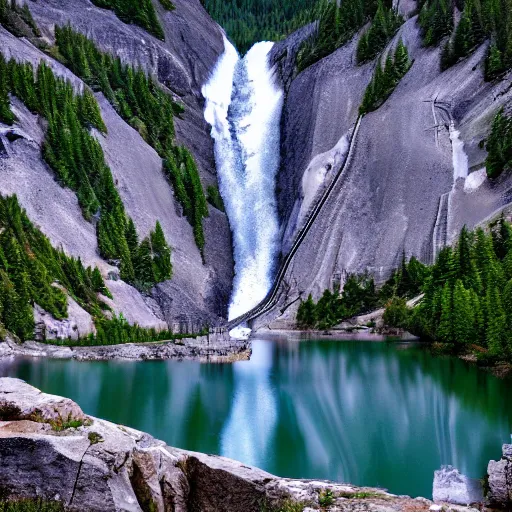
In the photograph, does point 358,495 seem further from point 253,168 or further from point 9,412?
point 253,168

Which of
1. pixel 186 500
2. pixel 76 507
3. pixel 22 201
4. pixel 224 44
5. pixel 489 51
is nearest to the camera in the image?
pixel 76 507

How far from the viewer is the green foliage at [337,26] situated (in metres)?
87.8

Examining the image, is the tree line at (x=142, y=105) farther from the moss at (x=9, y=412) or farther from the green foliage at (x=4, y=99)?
the moss at (x=9, y=412)

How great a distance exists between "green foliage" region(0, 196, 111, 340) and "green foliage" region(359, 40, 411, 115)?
117ft

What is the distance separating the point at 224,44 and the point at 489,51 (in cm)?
4829

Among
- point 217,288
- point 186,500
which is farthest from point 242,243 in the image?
point 186,500

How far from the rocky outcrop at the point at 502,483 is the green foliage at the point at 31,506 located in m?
10.5

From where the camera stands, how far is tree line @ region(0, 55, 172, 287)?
219 ft

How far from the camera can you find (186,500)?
1655cm

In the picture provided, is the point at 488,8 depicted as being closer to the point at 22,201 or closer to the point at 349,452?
the point at 22,201

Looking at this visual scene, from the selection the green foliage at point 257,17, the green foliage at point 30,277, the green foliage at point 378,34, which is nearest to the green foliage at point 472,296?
the green foliage at point 30,277

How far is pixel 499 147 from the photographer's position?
201ft

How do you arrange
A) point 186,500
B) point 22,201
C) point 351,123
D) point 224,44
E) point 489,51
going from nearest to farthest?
point 186,500 → point 22,201 → point 489,51 → point 351,123 → point 224,44

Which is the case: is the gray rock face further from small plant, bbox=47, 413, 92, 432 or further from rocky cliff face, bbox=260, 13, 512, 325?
rocky cliff face, bbox=260, 13, 512, 325
